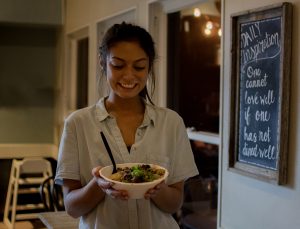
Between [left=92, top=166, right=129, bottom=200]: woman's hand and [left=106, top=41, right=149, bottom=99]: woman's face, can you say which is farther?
[left=106, top=41, right=149, bottom=99]: woman's face

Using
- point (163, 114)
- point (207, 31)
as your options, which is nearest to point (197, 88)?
point (207, 31)

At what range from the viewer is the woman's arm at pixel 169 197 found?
115cm

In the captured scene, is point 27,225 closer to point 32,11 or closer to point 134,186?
A: point 32,11

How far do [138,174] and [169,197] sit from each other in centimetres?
15

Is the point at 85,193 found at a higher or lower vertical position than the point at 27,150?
higher

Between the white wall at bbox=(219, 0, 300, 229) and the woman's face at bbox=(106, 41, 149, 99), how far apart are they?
1.96 ft

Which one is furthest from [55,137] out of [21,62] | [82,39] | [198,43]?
[198,43]

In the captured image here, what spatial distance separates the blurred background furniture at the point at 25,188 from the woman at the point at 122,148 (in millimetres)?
3082

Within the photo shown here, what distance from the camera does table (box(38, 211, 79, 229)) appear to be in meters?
2.16

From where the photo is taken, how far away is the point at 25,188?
177 inches

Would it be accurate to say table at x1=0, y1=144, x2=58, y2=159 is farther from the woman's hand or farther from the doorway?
the woman's hand

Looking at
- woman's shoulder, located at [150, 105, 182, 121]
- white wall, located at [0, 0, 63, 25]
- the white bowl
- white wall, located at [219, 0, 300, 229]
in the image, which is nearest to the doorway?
white wall, located at [219, 0, 300, 229]

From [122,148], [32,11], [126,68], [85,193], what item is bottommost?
[85,193]

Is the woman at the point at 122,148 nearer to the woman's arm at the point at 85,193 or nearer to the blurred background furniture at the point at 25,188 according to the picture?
the woman's arm at the point at 85,193
